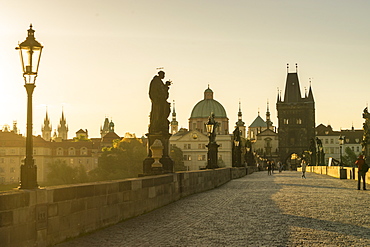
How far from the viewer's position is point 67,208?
987 centimetres

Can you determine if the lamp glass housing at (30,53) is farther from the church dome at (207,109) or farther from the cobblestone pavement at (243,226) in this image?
the church dome at (207,109)

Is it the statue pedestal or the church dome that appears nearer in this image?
the statue pedestal

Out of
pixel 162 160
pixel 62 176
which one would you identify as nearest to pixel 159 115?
pixel 162 160

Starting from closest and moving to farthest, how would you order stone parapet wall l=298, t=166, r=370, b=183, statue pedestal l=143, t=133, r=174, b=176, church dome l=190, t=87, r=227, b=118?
statue pedestal l=143, t=133, r=174, b=176
stone parapet wall l=298, t=166, r=370, b=183
church dome l=190, t=87, r=227, b=118

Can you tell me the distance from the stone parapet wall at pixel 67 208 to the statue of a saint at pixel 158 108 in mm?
6441

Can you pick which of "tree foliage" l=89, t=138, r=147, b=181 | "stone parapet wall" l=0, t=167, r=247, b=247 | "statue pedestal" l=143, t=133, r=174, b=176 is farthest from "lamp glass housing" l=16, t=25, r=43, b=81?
"tree foliage" l=89, t=138, r=147, b=181

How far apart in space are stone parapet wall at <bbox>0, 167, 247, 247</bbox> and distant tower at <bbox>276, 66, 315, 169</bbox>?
499 feet

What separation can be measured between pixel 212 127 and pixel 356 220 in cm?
2260

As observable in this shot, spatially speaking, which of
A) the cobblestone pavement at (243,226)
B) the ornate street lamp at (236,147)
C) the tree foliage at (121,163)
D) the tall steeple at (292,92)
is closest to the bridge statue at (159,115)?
the cobblestone pavement at (243,226)

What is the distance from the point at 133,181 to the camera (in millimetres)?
13641

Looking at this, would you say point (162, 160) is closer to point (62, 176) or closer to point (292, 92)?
point (62, 176)

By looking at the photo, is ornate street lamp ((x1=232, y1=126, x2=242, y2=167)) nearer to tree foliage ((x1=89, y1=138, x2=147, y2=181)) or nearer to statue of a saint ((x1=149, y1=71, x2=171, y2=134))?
statue of a saint ((x1=149, y1=71, x2=171, y2=134))

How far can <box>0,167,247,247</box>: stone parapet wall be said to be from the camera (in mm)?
8250

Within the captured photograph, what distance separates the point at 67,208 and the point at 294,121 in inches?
6272
